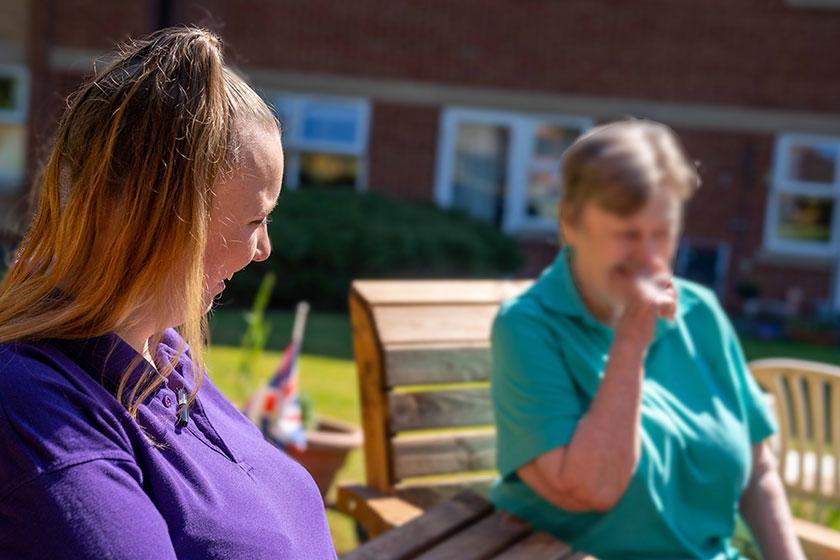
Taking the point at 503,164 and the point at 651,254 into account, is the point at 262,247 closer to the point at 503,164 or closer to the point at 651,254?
the point at 651,254

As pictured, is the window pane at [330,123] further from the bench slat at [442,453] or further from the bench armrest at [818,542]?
the bench armrest at [818,542]

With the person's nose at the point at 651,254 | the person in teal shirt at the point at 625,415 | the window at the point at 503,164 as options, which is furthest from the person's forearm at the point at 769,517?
the window at the point at 503,164

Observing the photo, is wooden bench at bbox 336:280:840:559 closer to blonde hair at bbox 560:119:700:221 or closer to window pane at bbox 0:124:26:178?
blonde hair at bbox 560:119:700:221

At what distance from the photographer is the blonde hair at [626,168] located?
1365 mm

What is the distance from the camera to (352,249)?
10.9 m

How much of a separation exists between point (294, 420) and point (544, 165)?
10.6 m

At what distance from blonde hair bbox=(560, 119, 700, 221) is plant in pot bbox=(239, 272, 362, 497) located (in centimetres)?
244

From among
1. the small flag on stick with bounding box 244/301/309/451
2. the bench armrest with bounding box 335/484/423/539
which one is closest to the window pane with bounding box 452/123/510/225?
the small flag on stick with bounding box 244/301/309/451

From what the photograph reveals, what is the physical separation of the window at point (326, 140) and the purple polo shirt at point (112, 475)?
40.8 ft

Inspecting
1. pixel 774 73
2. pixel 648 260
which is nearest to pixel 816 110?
pixel 774 73

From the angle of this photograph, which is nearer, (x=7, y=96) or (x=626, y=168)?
(x=626, y=168)

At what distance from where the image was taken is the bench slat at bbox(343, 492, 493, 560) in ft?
6.39

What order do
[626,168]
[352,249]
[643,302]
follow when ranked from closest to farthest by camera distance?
[626,168]
[643,302]
[352,249]

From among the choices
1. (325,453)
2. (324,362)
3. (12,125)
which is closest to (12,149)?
(12,125)
